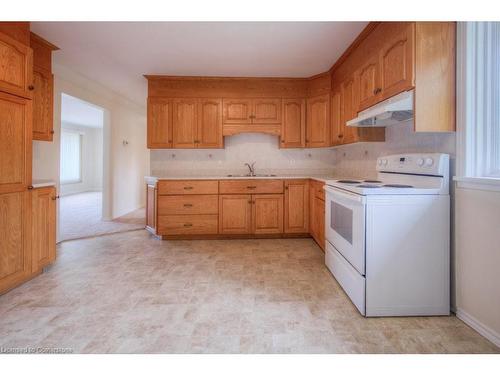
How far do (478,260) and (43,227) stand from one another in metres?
3.42

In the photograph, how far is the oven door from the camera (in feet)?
6.39

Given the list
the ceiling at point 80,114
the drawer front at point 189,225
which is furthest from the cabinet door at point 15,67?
the ceiling at point 80,114

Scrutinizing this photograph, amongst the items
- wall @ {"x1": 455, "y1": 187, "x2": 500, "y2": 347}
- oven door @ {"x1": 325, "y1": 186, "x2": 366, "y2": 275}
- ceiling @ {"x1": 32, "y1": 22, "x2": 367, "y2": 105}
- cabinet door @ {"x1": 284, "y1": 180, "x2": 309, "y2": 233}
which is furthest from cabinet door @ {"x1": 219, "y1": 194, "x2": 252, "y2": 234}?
wall @ {"x1": 455, "y1": 187, "x2": 500, "y2": 347}

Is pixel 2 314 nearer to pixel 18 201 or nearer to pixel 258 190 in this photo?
pixel 18 201

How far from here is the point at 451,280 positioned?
198cm

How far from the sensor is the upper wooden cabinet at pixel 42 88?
293cm

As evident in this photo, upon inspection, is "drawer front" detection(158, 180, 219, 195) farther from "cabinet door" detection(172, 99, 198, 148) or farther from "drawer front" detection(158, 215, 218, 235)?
"cabinet door" detection(172, 99, 198, 148)

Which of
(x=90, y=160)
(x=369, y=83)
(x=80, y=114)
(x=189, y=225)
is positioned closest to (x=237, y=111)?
(x=189, y=225)

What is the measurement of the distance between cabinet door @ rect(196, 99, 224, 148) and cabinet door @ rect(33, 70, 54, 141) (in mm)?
1783

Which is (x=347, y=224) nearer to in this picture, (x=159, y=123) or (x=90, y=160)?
(x=159, y=123)

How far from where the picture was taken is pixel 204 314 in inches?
76.6

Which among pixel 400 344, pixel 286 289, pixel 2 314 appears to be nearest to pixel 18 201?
pixel 2 314

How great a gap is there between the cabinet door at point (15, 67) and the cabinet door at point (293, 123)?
3.00m

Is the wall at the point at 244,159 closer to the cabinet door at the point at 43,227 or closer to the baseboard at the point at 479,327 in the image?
the cabinet door at the point at 43,227
